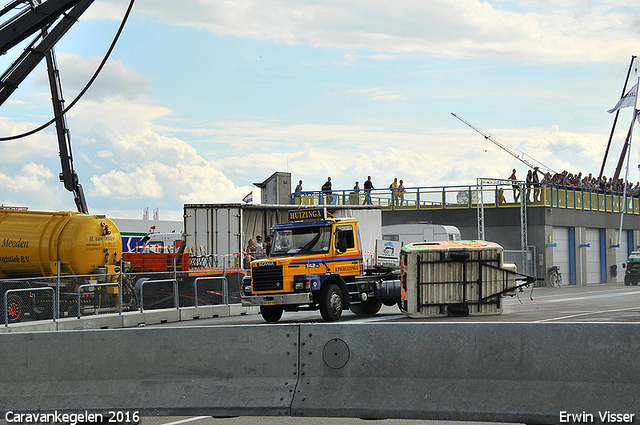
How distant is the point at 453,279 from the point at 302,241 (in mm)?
3759

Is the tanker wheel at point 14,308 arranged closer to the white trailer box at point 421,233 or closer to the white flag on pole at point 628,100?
the white trailer box at point 421,233

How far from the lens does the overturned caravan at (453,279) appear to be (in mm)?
17016

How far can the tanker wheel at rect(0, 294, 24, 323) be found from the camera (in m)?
15.8

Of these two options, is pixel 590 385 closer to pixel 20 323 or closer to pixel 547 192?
pixel 20 323

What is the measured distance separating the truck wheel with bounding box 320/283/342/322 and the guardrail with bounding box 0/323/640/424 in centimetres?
960

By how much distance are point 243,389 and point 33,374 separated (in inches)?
80.8

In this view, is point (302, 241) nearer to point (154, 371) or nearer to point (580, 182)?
point (154, 371)

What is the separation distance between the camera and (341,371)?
6.51 m

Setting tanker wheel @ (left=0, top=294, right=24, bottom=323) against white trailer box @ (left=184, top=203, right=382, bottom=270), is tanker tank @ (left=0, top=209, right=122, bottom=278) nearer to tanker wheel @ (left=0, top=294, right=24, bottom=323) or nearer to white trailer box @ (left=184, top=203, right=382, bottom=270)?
tanker wheel @ (left=0, top=294, right=24, bottom=323)

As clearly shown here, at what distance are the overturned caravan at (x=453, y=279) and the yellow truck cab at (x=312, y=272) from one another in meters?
1.19

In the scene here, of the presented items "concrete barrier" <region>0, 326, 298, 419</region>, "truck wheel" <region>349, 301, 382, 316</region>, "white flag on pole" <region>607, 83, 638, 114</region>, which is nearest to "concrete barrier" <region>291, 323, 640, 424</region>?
"concrete barrier" <region>0, 326, 298, 419</region>

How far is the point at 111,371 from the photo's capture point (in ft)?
22.2

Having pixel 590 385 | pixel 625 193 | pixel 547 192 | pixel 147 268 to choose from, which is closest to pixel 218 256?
pixel 147 268

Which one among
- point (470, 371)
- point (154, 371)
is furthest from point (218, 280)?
point (470, 371)
